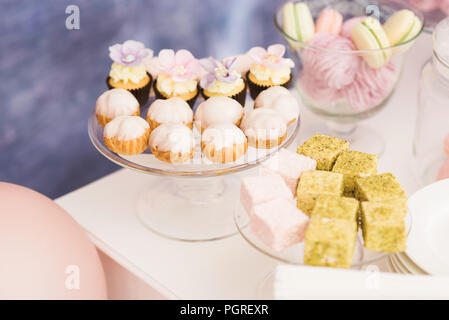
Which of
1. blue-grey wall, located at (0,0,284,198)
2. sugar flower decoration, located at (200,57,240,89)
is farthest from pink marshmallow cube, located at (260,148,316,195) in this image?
blue-grey wall, located at (0,0,284,198)

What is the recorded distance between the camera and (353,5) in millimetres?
1347

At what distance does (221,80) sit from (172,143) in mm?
191

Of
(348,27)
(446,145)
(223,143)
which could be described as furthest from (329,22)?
(223,143)

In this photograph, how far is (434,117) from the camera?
1.13m

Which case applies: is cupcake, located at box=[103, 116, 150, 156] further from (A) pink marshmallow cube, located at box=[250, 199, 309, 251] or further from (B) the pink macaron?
(B) the pink macaron

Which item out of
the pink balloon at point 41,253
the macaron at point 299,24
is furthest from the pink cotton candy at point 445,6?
the pink balloon at point 41,253

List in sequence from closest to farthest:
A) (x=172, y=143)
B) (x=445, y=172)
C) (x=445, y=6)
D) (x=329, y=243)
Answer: (x=329, y=243) < (x=172, y=143) < (x=445, y=172) < (x=445, y=6)

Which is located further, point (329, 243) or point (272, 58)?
point (272, 58)

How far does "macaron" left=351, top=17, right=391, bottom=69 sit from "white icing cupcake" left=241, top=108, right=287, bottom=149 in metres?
0.27

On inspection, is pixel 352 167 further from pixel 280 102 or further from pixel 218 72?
pixel 218 72

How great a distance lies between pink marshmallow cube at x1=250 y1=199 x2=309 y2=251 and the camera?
0.74 m

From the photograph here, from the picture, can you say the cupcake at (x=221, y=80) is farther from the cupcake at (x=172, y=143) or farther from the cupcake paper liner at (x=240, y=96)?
the cupcake at (x=172, y=143)

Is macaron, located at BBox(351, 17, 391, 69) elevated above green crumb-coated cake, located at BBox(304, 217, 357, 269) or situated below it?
above

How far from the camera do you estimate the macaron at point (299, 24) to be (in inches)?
46.8
